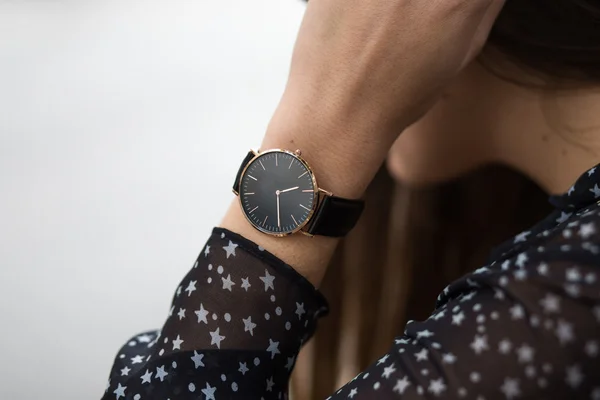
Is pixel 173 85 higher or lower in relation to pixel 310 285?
higher

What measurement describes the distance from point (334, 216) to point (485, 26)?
0.81 feet

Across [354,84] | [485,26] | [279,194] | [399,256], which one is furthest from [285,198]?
[399,256]


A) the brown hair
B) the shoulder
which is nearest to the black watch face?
the shoulder

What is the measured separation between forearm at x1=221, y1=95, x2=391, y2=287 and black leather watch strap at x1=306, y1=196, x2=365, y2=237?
0.01m

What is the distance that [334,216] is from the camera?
0.58 m

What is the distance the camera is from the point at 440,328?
1.28 ft

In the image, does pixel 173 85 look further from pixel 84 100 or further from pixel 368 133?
pixel 368 133

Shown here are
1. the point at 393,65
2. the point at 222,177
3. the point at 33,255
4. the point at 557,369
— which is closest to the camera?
the point at 557,369

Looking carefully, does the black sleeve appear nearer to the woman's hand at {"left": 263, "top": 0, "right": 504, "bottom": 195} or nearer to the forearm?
the forearm

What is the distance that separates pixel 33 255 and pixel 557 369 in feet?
2.96

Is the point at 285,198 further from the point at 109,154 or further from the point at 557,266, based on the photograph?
the point at 109,154

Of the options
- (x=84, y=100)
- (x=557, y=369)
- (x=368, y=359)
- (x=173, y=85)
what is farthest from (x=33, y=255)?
(x=557, y=369)

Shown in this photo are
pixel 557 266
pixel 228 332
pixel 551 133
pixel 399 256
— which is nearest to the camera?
pixel 557 266

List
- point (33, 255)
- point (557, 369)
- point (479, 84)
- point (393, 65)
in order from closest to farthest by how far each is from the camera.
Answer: point (557, 369), point (393, 65), point (479, 84), point (33, 255)
